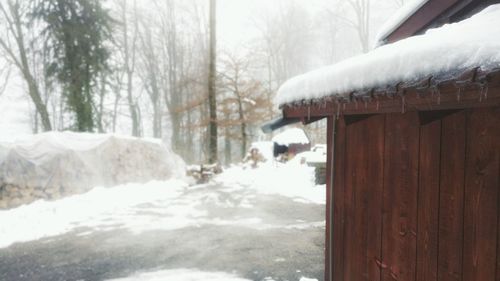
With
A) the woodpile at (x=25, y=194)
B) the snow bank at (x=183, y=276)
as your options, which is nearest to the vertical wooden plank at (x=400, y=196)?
the snow bank at (x=183, y=276)

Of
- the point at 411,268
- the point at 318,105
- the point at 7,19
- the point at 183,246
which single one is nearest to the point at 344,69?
the point at 318,105

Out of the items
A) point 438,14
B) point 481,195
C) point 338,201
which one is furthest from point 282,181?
point 481,195

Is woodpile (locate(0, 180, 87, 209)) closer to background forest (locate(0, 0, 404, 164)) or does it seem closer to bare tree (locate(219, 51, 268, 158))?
background forest (locate(0, 0, 404, 164))

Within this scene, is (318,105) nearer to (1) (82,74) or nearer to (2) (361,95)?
(2) (361,95)

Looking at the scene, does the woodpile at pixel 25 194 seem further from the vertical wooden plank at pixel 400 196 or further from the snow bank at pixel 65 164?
the vertical wooden plank at pixel 400 196

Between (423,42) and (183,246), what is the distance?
604cm

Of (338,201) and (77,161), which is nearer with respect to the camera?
(338,201)

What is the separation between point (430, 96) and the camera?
6.03 ft

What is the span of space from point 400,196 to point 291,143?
62.7 ft

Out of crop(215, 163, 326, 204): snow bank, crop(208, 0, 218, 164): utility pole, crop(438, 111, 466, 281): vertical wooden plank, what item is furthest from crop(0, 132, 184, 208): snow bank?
crop(438, 111, 466, 281): vertical wooden plank

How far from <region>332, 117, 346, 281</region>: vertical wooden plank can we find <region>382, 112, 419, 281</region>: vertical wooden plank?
689 mm

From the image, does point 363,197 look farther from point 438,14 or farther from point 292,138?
point 292,138

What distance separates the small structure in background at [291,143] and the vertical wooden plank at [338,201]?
17.7m

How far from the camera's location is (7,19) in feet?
59.0
